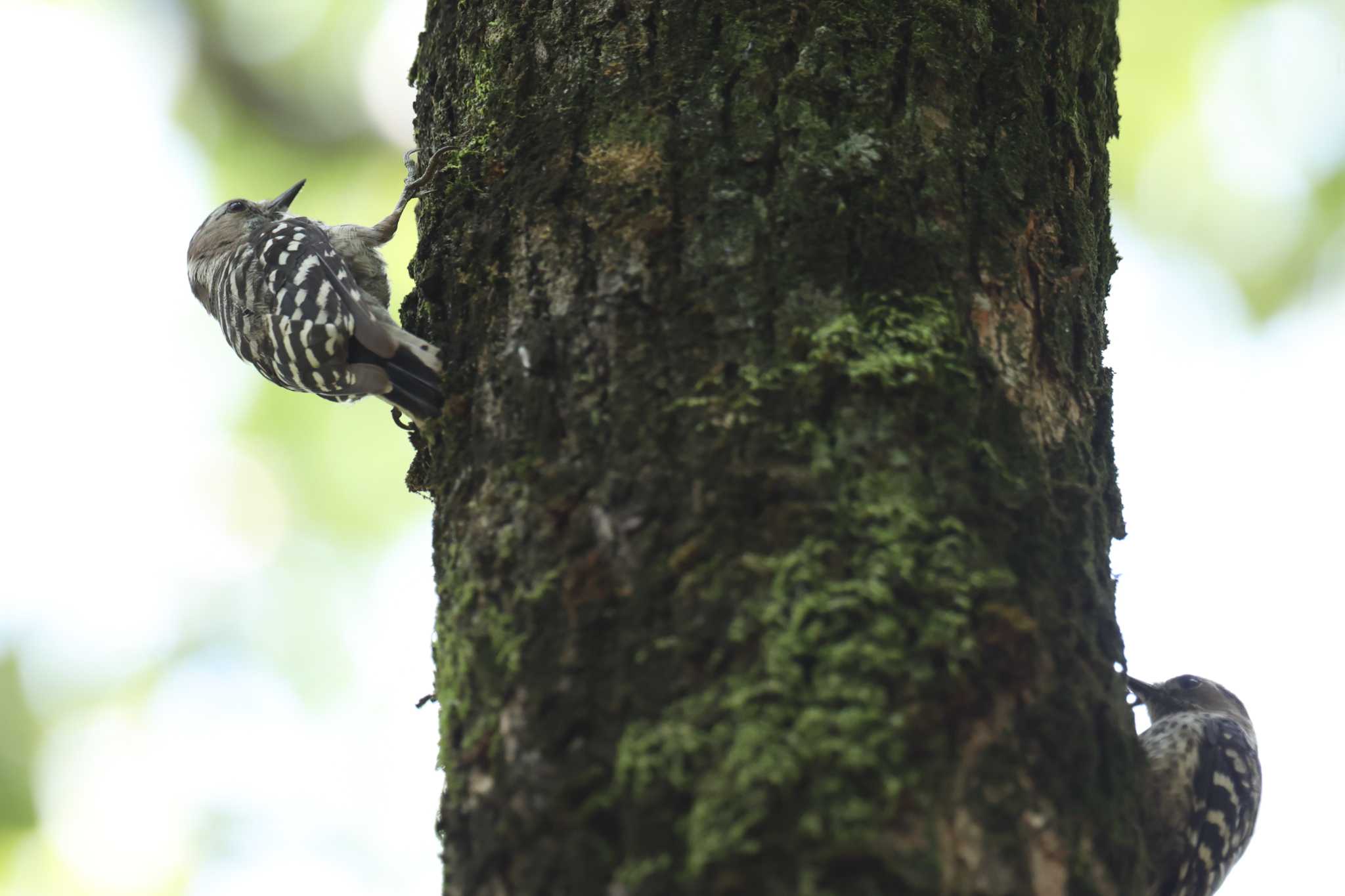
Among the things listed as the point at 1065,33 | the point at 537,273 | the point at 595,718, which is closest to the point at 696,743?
the point at 595,718

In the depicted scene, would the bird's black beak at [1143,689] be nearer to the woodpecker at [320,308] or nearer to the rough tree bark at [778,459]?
the rough tree bark at [778,459]

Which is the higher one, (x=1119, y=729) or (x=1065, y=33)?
(x=1065, y=33)

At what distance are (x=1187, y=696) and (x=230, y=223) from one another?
4.45 meters

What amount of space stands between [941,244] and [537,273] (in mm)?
803

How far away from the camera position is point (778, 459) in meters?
1.98

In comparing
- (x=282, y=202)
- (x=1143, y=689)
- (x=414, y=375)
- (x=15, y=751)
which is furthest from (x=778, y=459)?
(x=15, y=751)

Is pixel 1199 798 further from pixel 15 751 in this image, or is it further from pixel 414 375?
pixel 15 751

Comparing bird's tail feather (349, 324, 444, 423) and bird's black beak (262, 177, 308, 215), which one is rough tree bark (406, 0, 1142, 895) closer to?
bird's tail feather (349, 324, 444, 423)

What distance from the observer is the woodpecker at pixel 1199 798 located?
3.18 metres

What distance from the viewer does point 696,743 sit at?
1.72m

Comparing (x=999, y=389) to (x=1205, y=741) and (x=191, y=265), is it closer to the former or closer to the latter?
(x=1205, y=741)

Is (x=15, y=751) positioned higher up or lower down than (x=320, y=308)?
higher up

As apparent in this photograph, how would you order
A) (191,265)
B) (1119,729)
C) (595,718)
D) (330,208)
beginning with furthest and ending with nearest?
(330,208) → (191,265) → (1119,729) → (595,718)

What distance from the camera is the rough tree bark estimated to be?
5.61 ft
